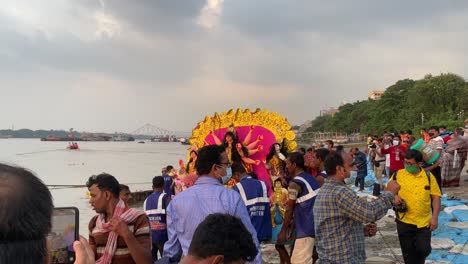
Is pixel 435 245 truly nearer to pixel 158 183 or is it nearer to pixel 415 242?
pixel 415 242

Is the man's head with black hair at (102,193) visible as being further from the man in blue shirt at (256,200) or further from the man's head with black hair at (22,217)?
the man in blue shirt at (256,200)

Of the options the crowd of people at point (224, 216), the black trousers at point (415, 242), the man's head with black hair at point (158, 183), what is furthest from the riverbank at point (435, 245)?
the man's head with black hair at point (158, 183)

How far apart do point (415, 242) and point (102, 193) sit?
3526mm

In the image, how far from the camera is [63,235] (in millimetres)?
2100

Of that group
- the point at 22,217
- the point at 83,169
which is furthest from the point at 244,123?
the point at 83,169

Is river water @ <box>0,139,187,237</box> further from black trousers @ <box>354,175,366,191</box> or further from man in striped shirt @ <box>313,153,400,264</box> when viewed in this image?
black trousers @ <box>354,175,366,191</box>

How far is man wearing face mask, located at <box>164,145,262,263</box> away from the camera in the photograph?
9.78 ft

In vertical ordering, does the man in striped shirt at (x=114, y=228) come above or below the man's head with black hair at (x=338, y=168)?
below

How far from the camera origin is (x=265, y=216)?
223 inches

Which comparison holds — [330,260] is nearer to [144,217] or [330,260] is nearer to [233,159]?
[144,217]

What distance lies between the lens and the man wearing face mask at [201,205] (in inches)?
117

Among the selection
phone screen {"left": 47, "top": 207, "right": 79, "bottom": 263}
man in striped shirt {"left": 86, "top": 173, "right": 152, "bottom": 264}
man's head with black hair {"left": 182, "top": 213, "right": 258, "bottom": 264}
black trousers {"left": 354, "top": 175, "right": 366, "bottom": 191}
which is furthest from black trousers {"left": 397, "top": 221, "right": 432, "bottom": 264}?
black trousers {"left": 354, "top": 175, "right": 366, "bottom": 191}

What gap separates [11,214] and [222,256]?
79cm

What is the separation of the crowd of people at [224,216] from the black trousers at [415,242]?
0.01m
